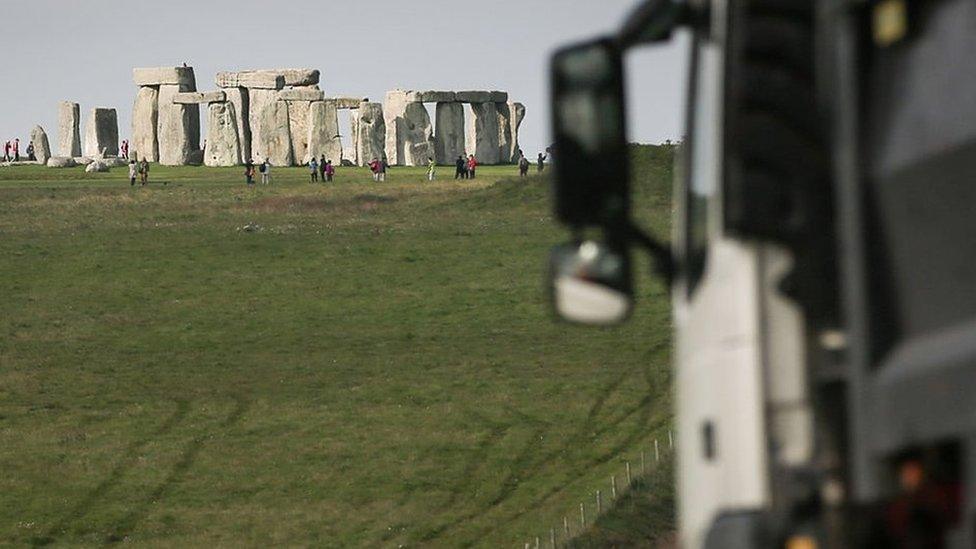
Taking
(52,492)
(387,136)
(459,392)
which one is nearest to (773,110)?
(52,492)

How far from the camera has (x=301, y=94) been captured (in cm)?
7462

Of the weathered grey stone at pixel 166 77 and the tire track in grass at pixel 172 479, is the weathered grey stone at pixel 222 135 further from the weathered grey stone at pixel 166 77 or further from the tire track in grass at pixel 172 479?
the tire track in grass at pixel 172 479

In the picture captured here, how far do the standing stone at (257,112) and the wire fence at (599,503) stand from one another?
5350cm

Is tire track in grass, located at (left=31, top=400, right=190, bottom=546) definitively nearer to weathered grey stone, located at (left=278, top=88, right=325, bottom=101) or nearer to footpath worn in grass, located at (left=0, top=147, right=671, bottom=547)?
footpath worn in grass, located at (left=0, top=147, right=671, bottom=547)

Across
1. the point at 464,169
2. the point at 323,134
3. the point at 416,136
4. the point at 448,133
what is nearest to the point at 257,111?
the point at 323,134

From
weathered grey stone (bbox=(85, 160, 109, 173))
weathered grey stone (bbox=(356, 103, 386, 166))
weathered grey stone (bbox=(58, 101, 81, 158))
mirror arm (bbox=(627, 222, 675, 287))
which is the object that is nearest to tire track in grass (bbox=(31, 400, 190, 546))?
mirror arm (bbox=(627, 222, 675, 287))

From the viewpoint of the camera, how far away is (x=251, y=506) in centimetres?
2014

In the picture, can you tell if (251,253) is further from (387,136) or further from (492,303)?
(387,136)

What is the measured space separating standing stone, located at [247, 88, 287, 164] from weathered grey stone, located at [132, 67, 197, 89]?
234 cm

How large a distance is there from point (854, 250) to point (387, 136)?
70219 mm

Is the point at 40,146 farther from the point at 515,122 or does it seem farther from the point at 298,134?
the point at 515,122

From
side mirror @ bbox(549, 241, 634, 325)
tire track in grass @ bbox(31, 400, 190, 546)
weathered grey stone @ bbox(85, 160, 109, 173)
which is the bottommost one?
tire track in grass @ bbox(31, 400, 190, 546)

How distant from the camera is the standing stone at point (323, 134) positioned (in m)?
71.6

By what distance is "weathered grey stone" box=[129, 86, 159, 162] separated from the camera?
75750mm
